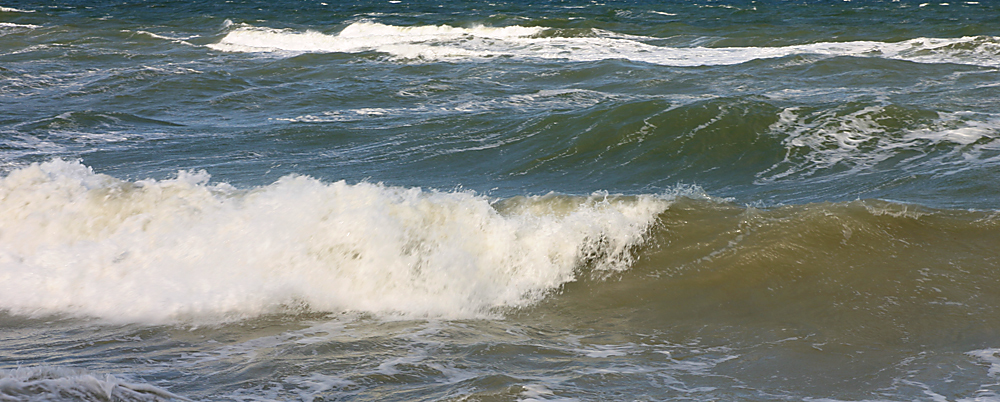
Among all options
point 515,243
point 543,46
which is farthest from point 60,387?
point 543,46

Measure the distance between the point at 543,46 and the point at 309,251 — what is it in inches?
618

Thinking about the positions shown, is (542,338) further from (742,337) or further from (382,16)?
(382,16)

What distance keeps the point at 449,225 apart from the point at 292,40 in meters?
19.8

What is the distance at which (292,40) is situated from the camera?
23.9 meters

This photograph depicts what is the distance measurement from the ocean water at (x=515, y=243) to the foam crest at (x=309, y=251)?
0.08 ft

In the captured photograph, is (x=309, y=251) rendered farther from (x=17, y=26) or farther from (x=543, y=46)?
(x=17, y=26)

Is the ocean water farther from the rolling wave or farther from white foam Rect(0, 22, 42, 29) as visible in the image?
white foam Rect(0, 22, 42, 29)

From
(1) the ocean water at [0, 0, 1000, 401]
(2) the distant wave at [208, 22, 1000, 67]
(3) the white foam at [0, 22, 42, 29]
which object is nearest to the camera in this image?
(1) the ocean water at [0, 0, 1000, 401]

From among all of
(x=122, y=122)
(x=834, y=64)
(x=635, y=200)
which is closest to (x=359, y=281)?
(x=635, y=200)

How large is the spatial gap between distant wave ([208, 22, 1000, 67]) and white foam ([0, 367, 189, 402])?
49.2ft

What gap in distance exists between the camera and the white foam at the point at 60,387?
2.49 metres

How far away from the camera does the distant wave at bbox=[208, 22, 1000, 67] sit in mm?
16594

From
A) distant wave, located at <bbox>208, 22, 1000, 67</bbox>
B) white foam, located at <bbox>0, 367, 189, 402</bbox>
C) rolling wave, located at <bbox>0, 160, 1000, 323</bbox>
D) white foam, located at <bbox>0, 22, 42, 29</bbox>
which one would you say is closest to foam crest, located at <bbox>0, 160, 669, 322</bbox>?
rolling wave, located at <bbox>0, 160, 1000, 323</bbox>

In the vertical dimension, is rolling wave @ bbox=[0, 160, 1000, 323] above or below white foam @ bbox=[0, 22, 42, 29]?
below
